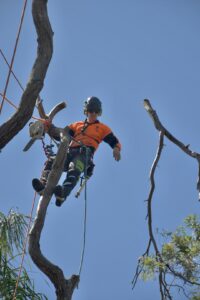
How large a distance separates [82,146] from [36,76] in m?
1.74

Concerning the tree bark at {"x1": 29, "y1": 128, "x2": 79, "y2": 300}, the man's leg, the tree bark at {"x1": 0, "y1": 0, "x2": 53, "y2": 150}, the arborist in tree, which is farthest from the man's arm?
the tree bark at {"x1": 0, "y1": 0, "x2": 53, "y2": 150}

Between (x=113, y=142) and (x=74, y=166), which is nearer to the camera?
(x=74, y=166)

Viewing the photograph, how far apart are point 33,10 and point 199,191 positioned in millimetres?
2622

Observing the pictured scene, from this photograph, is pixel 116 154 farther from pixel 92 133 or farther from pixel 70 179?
pixel 70 179

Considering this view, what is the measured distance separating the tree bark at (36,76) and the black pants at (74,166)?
52.7 inches

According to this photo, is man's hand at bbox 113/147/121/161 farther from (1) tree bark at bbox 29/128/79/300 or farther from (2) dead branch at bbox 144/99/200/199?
(1) tree bark at bbox 29/128/79/300

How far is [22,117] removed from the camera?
14.3ft

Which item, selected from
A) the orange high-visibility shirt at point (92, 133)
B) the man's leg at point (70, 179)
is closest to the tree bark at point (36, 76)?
the man's leg at point (70, 179)

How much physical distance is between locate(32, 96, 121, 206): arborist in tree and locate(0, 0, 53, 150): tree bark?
0.95 meters

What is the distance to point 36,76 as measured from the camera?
4.55 meters

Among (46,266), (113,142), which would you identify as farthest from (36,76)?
(113,142)

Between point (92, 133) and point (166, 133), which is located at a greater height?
point (166, 133)

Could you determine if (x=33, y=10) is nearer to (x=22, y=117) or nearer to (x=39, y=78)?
(x=39, y=78)

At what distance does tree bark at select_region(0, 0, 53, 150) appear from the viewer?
4352 mm
